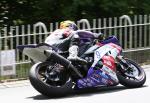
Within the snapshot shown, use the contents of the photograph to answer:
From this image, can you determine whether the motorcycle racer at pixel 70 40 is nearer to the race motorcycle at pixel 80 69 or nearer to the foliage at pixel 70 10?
the race motorcycle at pixel 80 69

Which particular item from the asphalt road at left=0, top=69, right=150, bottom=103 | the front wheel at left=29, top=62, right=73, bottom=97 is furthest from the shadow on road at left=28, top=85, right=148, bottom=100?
the front wheel at left=29, top=62, right=73, bottom=97

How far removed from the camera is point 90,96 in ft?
31.7

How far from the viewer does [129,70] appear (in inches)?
413

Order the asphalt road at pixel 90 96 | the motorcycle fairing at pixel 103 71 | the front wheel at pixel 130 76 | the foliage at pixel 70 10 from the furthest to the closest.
→ the foliage at pixel 70 10 → the front wheel at pixel 130 76 → the motorcycle fairing at pixel 103 71 → the asphalt road at pixel 90 96

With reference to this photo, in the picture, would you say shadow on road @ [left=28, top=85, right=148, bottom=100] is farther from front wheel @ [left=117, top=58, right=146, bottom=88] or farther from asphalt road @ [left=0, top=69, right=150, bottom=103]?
front wheel @ [left=117, top=58, right=146, bottom=88]

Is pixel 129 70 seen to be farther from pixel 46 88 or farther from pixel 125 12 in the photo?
pixel 125 12

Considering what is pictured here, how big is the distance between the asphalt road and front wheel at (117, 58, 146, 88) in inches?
4.5

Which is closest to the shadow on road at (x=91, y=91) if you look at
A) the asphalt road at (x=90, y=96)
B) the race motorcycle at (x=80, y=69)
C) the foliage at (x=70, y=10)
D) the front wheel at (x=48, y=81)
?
the asphalt road at (x=90, y=96)

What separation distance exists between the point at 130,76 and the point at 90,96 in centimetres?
114

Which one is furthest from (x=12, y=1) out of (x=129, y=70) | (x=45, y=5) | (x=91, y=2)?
(x=129, y=70)

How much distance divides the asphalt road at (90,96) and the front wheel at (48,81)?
147 millimetres

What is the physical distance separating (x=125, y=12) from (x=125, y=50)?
7.15ft

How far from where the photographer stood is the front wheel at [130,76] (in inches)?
405

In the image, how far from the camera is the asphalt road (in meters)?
9.21
